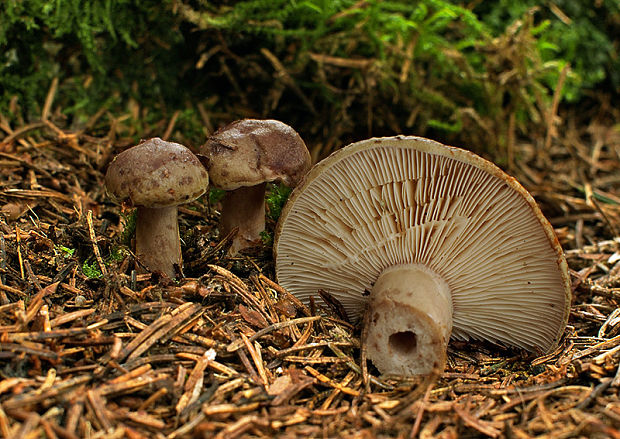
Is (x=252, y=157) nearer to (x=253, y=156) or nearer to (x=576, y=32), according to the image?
(x=253, y=156)

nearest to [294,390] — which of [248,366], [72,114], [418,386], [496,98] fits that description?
[248,366]

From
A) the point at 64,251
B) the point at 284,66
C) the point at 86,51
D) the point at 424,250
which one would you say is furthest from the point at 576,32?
the point at 64,251

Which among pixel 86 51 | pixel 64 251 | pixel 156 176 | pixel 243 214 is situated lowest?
pixel 64 251

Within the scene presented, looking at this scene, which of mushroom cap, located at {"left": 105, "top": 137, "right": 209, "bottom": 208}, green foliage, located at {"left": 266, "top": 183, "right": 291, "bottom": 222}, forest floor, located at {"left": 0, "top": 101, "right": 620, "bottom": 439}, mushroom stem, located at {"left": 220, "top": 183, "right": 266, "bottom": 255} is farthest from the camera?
green foliage, located at {"left": 266, "top": 183, "right": 291, "bottom": 222}

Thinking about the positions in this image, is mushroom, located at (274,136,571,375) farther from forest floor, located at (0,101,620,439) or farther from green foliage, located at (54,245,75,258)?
green foliage, located at (54,245,75,258)

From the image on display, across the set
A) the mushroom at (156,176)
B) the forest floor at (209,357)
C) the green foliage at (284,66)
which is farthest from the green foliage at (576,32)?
the mushroom at (156,176)

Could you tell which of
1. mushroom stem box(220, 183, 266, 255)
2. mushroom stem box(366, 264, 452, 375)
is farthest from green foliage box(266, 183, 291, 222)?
mushroom stem box(366, 264, 452, 375)
